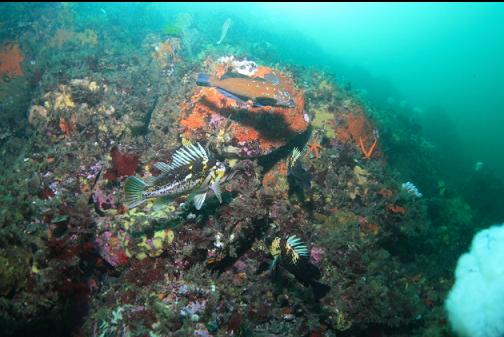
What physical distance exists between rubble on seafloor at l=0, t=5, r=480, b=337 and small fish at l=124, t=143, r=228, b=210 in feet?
2.55

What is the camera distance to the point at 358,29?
471 ft

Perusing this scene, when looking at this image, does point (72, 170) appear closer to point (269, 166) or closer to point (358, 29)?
point (269, 166)

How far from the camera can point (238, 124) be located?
6.26 metres

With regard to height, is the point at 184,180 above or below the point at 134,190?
above

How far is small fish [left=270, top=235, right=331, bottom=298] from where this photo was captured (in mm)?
4785

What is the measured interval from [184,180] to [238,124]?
2.59 m

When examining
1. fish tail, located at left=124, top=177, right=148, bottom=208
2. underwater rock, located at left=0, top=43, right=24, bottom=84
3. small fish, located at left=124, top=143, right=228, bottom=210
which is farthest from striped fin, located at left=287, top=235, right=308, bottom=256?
underwater rock, located at left=0, top=43, right=24, bottom=84

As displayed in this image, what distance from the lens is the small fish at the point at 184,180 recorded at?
154 inches

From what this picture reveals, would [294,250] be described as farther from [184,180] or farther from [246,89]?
[246,89]

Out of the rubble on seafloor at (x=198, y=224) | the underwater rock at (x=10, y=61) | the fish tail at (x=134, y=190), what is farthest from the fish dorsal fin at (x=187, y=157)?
the underwater rock at (x=10, y=61)

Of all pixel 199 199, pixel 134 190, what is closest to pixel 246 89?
pixel 199 199

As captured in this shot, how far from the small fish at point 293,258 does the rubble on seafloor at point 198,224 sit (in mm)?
71

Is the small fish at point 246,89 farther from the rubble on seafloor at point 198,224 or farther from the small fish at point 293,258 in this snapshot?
the small fish at point 293,258

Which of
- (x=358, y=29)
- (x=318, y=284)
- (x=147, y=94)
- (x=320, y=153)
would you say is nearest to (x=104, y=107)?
(x=147, y=94)
